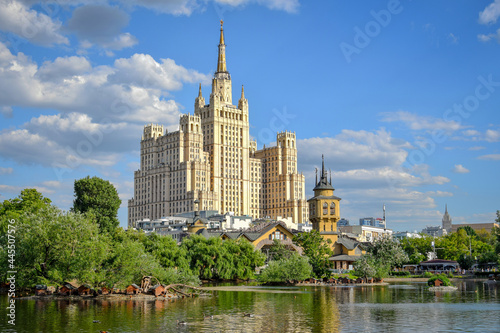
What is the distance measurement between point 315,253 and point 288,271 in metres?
11.1

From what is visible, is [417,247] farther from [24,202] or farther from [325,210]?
[24,202]

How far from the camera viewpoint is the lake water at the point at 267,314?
135 feet

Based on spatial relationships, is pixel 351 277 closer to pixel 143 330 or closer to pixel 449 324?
pixel 449 324

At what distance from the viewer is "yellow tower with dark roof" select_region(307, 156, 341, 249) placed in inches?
4707

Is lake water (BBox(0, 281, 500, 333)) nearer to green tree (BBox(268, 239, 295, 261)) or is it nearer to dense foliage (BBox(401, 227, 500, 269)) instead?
green tree (BBox(268, 239, 295, 261))

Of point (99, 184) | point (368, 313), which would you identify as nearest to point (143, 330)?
point (368, 313)

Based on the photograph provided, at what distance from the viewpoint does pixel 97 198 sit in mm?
95062

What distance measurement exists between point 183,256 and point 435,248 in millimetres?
103399

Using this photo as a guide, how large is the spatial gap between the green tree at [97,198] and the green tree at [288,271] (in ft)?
84.7

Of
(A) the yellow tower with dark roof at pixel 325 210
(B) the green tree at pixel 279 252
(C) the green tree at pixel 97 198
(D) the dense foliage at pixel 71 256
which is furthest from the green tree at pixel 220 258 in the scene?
(D) the dense foliage at pixel 71 256

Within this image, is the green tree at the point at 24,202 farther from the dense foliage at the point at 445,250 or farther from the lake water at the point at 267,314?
the dense foliage at the point at 445,250

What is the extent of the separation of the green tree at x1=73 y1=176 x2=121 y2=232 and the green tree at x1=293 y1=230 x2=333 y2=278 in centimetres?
3291

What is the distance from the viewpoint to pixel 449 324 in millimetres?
42906

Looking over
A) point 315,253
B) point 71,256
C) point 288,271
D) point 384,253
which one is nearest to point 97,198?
point 288,271
